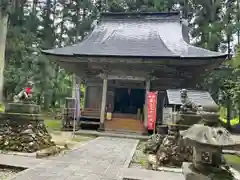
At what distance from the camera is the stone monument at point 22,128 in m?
6.75

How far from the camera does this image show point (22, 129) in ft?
22.7

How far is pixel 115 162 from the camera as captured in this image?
20.0 feet

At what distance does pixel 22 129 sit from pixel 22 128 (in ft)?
0.10

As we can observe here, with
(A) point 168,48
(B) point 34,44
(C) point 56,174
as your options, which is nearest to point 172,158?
(C) point 56,174

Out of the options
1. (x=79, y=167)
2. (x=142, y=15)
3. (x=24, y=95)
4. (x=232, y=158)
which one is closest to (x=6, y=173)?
(x=79, y=167)

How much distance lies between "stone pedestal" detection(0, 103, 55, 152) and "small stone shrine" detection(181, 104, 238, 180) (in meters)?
4.87

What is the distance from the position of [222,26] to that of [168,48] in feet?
30.5

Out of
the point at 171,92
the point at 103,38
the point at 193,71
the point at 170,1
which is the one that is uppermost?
the point at 170,1

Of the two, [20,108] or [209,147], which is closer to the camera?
[209,147]

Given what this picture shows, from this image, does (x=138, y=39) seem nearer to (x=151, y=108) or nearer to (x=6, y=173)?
(x=151, y=108)

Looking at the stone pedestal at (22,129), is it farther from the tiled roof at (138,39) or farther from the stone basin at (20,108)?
the tiled roof at (138,39)

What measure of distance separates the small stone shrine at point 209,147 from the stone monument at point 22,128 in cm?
487

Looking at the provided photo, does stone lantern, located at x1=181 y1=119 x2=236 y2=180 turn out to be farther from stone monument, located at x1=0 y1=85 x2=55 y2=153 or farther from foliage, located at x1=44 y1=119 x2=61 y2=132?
foliage, located at x1=44 y1=119 x2=61 y2=132

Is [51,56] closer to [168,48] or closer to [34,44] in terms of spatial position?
[168,48]
